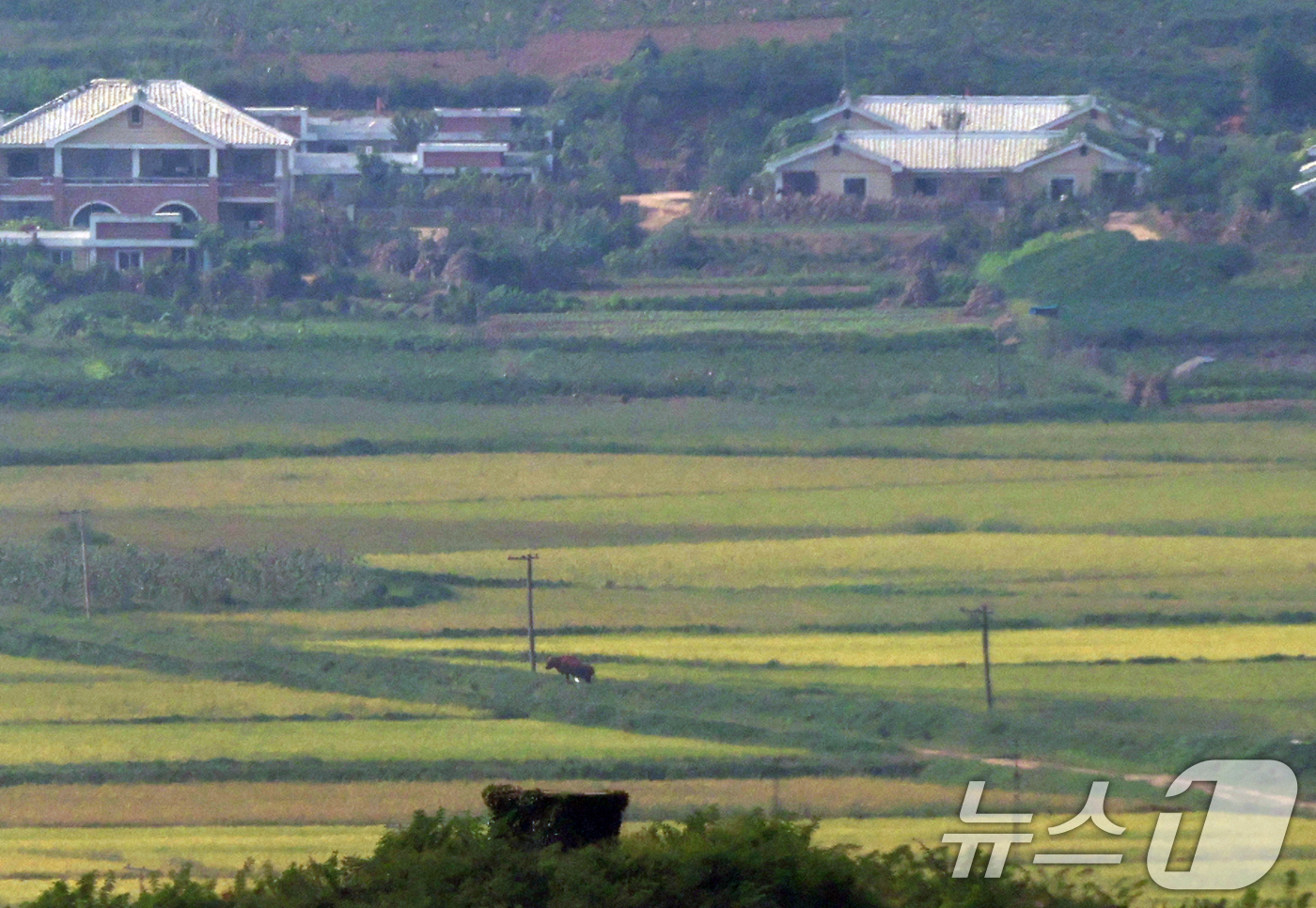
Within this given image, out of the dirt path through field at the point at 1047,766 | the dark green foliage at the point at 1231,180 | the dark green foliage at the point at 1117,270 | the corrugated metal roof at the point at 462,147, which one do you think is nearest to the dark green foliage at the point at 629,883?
the dirt path through field at the point at 1047,766

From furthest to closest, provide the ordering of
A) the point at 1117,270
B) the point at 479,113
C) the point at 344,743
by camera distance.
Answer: the point at 479,113, the point at 1117,270, the point at 344,743

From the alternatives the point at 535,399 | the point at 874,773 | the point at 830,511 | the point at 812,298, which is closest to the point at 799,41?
the point at 812,298

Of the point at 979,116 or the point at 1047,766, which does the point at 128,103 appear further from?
the point at 1047,766

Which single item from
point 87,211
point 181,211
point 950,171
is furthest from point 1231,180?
point 87,211

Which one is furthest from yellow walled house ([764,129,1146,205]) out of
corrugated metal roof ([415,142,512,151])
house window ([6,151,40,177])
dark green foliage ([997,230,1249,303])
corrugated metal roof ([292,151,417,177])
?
house window ([6,151,40,177])

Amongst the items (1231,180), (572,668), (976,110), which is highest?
(976,110)

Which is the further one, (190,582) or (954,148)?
(954,148)

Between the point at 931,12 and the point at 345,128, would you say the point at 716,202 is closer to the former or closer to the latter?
the point at 345,128

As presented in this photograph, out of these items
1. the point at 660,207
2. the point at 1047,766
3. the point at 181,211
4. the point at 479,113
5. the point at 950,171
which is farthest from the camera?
the point at 479,113

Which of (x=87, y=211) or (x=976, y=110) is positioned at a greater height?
(x=976, y=110)
